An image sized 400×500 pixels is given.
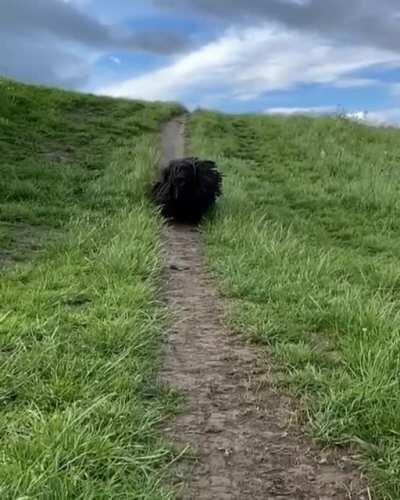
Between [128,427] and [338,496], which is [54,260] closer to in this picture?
[128,427]

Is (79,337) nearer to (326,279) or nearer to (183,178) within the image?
(326,279)

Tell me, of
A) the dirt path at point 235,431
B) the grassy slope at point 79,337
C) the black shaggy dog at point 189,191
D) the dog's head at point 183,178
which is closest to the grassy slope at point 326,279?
the dirt path at point 235,431

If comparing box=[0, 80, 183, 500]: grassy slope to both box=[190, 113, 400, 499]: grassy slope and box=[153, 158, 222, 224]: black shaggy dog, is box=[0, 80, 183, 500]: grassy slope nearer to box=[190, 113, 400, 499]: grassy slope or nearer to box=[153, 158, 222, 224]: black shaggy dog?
box=[153, 158, 222, 224]: black shaggy dog

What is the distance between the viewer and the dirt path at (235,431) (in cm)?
257

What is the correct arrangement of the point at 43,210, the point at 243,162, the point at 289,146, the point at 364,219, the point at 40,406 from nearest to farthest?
the point at 40,406 < the point at 43,210 < the point at 364,219 < the point at 243,162 < the point at 289,146

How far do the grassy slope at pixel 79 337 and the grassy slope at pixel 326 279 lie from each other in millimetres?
689

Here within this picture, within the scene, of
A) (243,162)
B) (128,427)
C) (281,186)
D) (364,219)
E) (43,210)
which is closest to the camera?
(128,427)

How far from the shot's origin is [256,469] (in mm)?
2682

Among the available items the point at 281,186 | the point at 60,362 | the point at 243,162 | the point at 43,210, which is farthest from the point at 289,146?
the point at 60,362

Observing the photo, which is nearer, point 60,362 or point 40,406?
point 40,406

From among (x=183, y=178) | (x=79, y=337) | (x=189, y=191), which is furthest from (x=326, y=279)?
(x=183, y=178)

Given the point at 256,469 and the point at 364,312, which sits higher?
the point at 364,312

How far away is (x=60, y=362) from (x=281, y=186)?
7839mm

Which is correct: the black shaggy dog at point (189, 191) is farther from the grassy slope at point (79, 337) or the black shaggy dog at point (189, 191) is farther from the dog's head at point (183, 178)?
the grassy slope at point (79, 337)
